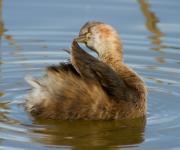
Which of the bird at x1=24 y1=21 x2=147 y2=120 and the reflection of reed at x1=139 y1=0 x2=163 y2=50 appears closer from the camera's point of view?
the bird at x1=24 y1=21 x2=147 y2=120

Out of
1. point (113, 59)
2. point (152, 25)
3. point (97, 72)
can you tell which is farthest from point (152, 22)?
point (97, 72)

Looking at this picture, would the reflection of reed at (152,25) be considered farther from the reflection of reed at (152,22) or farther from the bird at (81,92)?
the bird at (81,92)

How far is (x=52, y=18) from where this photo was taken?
1261 cm

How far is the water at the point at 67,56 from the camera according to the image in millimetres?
8704

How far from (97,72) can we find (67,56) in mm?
2516

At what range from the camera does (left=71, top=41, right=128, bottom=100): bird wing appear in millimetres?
8891

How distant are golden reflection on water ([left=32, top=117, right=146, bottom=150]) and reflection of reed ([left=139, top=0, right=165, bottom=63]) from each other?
2.75 meters

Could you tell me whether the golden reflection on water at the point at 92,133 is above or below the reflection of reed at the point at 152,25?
below

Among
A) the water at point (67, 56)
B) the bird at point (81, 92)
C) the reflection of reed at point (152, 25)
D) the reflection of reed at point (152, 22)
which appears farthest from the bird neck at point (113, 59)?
the reflection of reed at point (152, 22)

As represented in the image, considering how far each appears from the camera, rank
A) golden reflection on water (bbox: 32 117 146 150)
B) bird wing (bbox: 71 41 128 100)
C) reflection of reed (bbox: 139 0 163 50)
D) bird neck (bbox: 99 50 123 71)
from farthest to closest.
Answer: reflection of reed (bbox: 139 0 163 50), bird neck (bbox: 99 50 123 71), bird wing (bbox: 71 41 128 100), golden reflection on water (bbox: 32 117 146 150)

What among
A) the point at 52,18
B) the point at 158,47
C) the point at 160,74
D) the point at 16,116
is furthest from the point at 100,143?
the point at 52,18

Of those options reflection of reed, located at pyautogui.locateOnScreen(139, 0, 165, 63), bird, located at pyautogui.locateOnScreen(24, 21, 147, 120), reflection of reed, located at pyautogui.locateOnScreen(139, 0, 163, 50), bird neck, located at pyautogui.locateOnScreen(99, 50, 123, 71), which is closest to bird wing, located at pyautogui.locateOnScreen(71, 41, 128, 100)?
bird, located at pyautogui.locateOnScreen(24, 21, 147, 120)

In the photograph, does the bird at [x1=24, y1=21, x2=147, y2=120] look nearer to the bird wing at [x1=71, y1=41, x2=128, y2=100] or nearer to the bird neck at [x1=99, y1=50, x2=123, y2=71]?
the bird wing at [x1=71, y1=41, x2=128, y2=100]

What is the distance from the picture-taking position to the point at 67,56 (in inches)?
451
